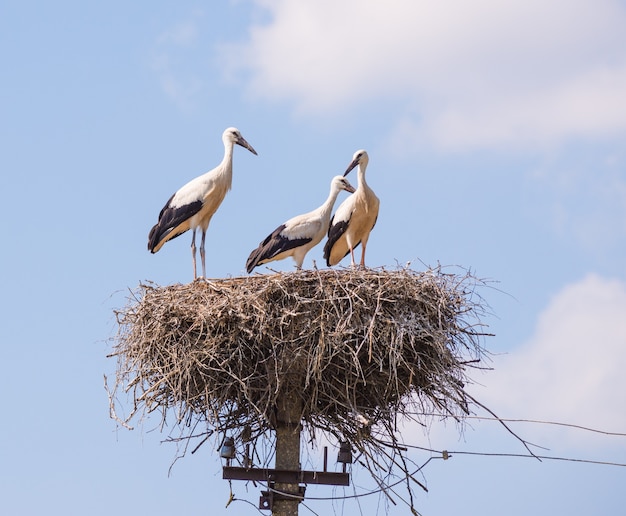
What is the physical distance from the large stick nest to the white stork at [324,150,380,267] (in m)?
2.48

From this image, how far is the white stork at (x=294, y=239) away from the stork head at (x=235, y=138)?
1.02 m

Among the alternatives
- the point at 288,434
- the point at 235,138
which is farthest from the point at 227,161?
the point at 288,434

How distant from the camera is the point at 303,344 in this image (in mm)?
9859

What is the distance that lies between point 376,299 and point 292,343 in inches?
30.6

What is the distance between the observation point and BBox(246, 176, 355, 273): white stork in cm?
1232

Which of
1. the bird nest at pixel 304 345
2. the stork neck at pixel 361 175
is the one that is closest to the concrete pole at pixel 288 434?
the bird nest at pixel 304 345

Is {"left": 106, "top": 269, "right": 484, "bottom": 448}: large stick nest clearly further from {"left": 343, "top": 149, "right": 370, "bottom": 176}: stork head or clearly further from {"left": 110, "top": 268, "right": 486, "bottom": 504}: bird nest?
{"left": 343, "top": 149, "right": 370, "bottom": 176}: stork head

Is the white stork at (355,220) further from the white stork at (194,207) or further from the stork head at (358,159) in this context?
the white stork at (194,207)

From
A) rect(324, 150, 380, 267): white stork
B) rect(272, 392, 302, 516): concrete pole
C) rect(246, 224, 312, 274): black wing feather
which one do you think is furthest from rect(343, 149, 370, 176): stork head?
rect(272, 392, 302, 516): concrete pole

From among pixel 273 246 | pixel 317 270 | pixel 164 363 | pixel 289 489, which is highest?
pixel 273 246

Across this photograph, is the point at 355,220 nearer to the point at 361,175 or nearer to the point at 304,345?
the point at 361,175

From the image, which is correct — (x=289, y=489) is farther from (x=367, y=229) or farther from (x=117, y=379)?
(x=367, y=229)

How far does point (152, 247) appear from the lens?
1238 centimetres

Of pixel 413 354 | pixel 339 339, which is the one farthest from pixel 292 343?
pixel 413 354
